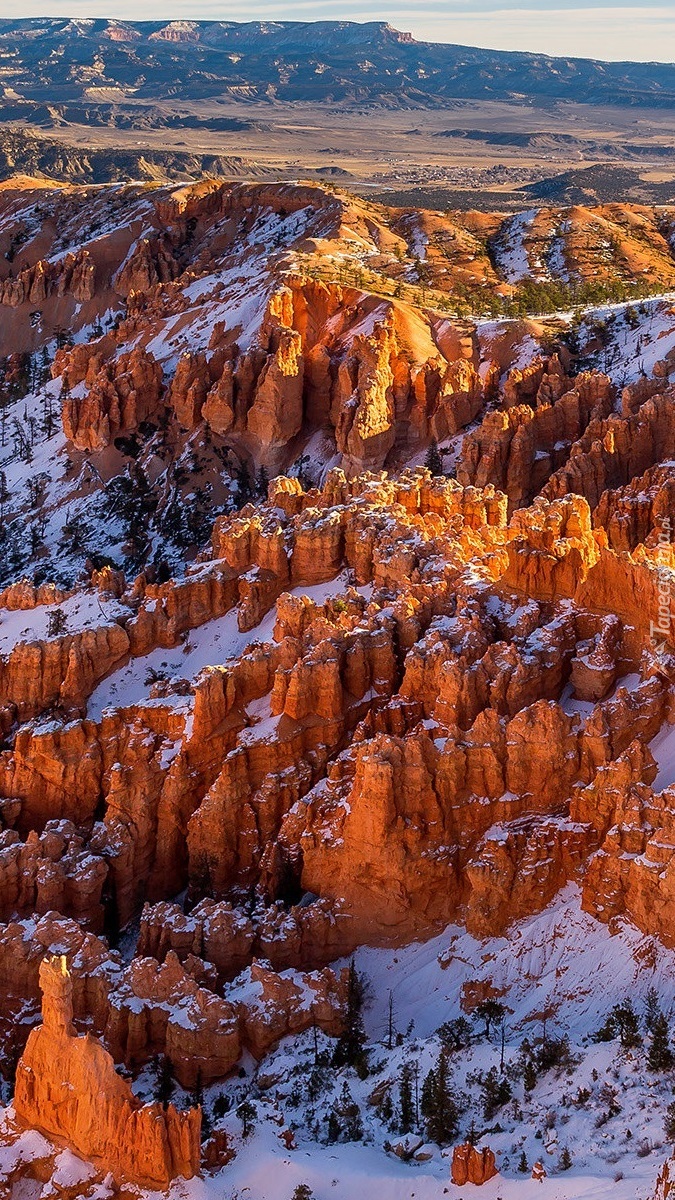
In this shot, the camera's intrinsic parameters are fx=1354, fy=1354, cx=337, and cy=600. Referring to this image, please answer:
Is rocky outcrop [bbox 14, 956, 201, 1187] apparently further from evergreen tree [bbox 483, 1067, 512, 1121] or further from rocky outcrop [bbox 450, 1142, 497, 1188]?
evergreen tree [bbox 483, 1067, 512, 1121]

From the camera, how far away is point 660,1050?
27.6 meters

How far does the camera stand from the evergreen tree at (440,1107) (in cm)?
2827

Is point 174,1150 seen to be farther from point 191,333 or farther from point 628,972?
point 191,333

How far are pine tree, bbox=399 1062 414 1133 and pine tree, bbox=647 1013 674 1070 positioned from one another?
5.32 m

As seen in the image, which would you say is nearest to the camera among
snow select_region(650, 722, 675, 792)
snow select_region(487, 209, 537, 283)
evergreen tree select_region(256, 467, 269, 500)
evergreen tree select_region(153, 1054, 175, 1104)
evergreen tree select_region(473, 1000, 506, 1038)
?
evergreen tree select_region(153, 1054, 175, 1104)

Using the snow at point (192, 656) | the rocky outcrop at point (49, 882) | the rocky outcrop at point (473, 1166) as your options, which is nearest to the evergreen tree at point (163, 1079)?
the rocky outcrop at point (49, 882)

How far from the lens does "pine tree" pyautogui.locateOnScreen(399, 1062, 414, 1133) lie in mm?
29141

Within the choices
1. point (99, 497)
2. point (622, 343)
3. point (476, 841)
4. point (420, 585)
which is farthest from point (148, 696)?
point (622, 343)

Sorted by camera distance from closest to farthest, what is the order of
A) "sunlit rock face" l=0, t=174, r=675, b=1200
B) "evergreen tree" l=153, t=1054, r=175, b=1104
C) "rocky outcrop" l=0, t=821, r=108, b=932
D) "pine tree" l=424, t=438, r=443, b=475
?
"evergreen tree" l=153, t=1054, r=175, b=1104, "sunlit rock face" l=0, t=174, r=675, b=1200, "rocky outcrop" l=0, t=821, r=108, b=932, "pine tree" l=424, t=438, r=443, b=475

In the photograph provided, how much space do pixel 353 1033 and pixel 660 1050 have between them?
8624 mm

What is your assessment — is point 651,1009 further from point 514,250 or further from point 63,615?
point 514,250

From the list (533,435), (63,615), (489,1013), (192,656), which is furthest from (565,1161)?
(533,435)

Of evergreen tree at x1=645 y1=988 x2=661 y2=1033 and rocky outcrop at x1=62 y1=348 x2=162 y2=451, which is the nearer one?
evergreen tree at x1=645 y1=988 x2=661 y2=1033

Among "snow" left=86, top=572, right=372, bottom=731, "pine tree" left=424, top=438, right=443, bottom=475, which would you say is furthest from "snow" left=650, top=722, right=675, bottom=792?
"pine tree" left=424, top=438, right=443, bottom=475
